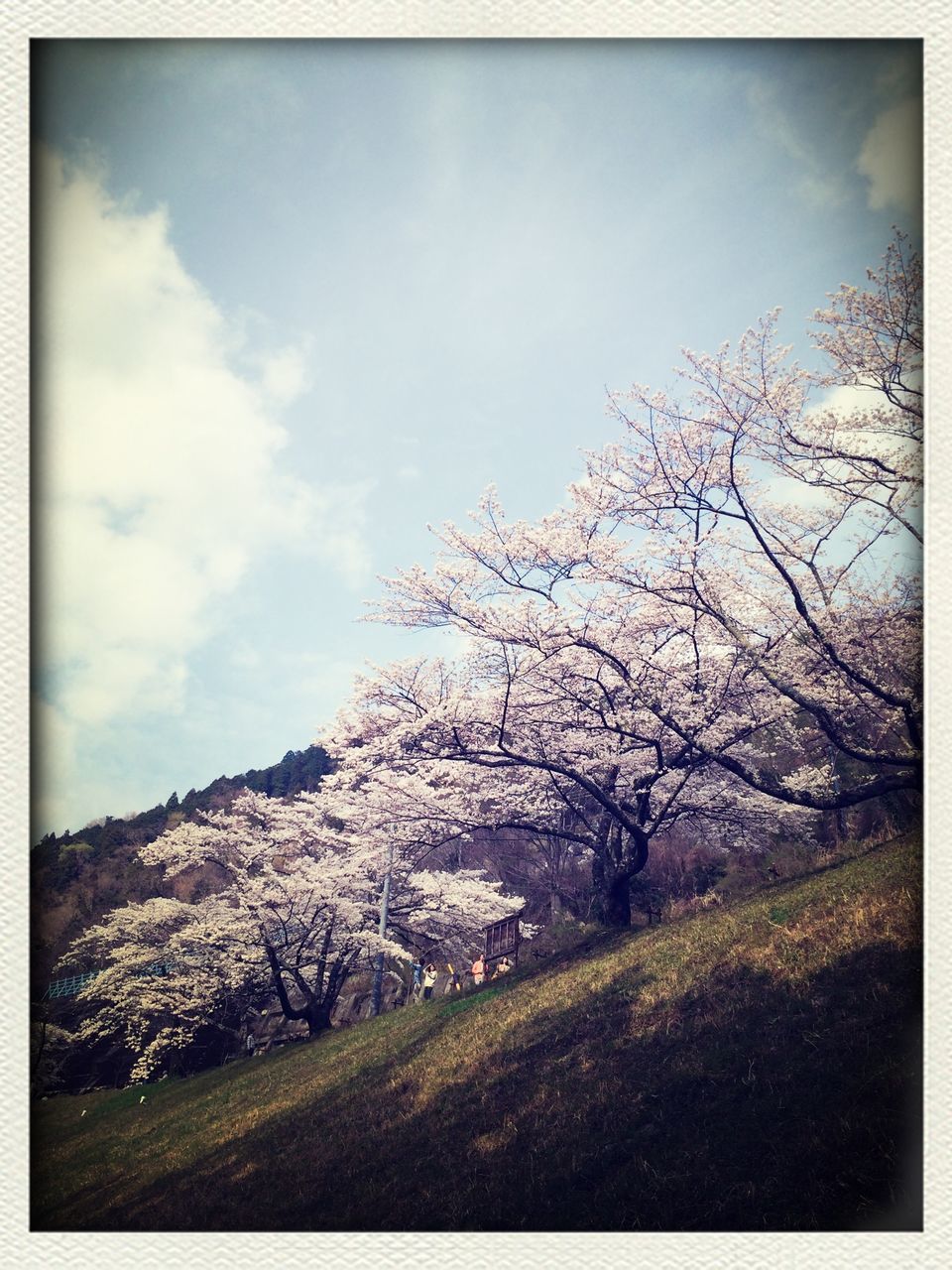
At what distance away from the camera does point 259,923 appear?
5387mm

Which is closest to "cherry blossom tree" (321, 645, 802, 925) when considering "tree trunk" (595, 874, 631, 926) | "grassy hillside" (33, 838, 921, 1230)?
"tree trunk" (595, 874, 631, 926)

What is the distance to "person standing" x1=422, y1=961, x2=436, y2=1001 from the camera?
15.4ft

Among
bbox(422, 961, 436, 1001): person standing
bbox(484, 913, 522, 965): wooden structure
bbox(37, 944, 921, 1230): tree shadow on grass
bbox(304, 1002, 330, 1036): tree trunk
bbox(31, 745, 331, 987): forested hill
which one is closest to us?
bbox(37, 944, 921, 1230): tree shadow on grass

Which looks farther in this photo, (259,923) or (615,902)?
(259,923)

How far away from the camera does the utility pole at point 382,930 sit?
495 centimetres

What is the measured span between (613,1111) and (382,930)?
2.33 metres

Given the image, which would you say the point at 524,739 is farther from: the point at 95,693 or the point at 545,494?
the point at 95,693

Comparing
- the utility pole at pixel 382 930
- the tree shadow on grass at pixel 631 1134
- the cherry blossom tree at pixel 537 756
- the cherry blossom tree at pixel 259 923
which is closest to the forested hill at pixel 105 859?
the cherry blossom tree at pixel 259 923

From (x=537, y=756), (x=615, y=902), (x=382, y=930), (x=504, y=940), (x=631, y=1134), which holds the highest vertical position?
(x=537, y=756)

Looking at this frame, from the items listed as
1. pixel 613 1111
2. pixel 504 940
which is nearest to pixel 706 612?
pixel 504 940

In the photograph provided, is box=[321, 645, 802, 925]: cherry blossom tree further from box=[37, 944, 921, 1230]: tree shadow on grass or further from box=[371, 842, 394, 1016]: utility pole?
→ box=[37, 944, 921, 1230]: tree shadow on grass

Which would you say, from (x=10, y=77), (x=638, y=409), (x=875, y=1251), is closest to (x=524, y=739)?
(x=638, y=409)

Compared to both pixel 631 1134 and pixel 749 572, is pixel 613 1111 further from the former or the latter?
pixel 749 572

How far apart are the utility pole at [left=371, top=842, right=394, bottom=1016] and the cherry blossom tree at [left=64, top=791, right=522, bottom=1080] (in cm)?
5
